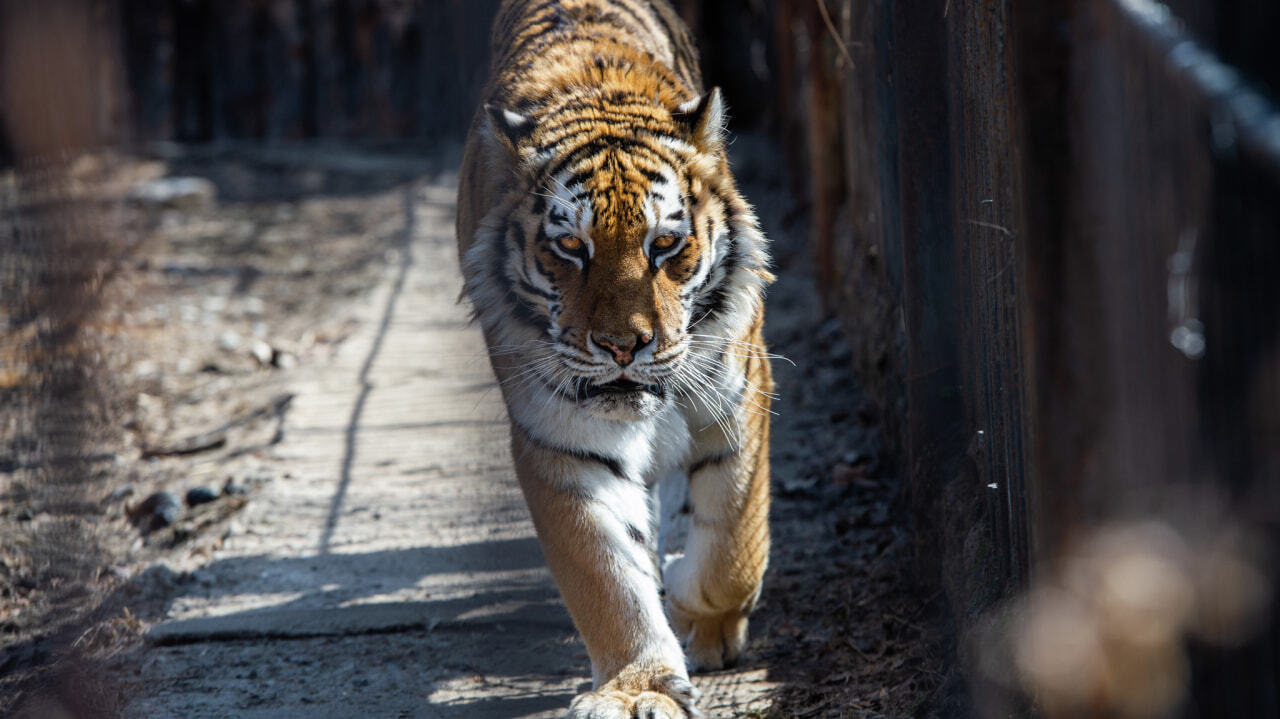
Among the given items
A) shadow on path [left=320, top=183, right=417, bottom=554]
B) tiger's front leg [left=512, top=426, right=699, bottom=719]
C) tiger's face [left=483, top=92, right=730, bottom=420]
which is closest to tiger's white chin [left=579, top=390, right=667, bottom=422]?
tiger's face [left=483, top=92, right=730, bottom=420]

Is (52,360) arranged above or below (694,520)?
above

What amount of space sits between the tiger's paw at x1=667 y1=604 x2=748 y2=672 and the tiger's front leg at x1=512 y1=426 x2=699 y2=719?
0.67 ft

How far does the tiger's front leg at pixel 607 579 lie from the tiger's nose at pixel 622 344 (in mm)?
269

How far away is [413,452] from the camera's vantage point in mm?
4141

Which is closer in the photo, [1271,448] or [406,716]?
[1271,448]

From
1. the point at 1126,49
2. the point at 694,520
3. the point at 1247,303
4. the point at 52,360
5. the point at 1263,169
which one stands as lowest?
the point at 694,520

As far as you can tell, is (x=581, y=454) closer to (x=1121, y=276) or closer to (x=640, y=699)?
(x=640, y=699)

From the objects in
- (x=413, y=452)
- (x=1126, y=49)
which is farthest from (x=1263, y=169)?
(x=413, y=452)

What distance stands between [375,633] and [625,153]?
1399mm

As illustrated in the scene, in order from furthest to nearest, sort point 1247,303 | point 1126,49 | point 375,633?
point 375,633
point 1126,49
point 1247,303

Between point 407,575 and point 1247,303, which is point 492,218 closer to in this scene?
point 407,575

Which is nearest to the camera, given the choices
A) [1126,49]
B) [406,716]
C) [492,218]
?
[1126,49]

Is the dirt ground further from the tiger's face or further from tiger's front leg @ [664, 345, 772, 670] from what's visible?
the tiger's face

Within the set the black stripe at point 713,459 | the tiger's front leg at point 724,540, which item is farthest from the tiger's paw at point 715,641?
the black stripe at point 713,459
